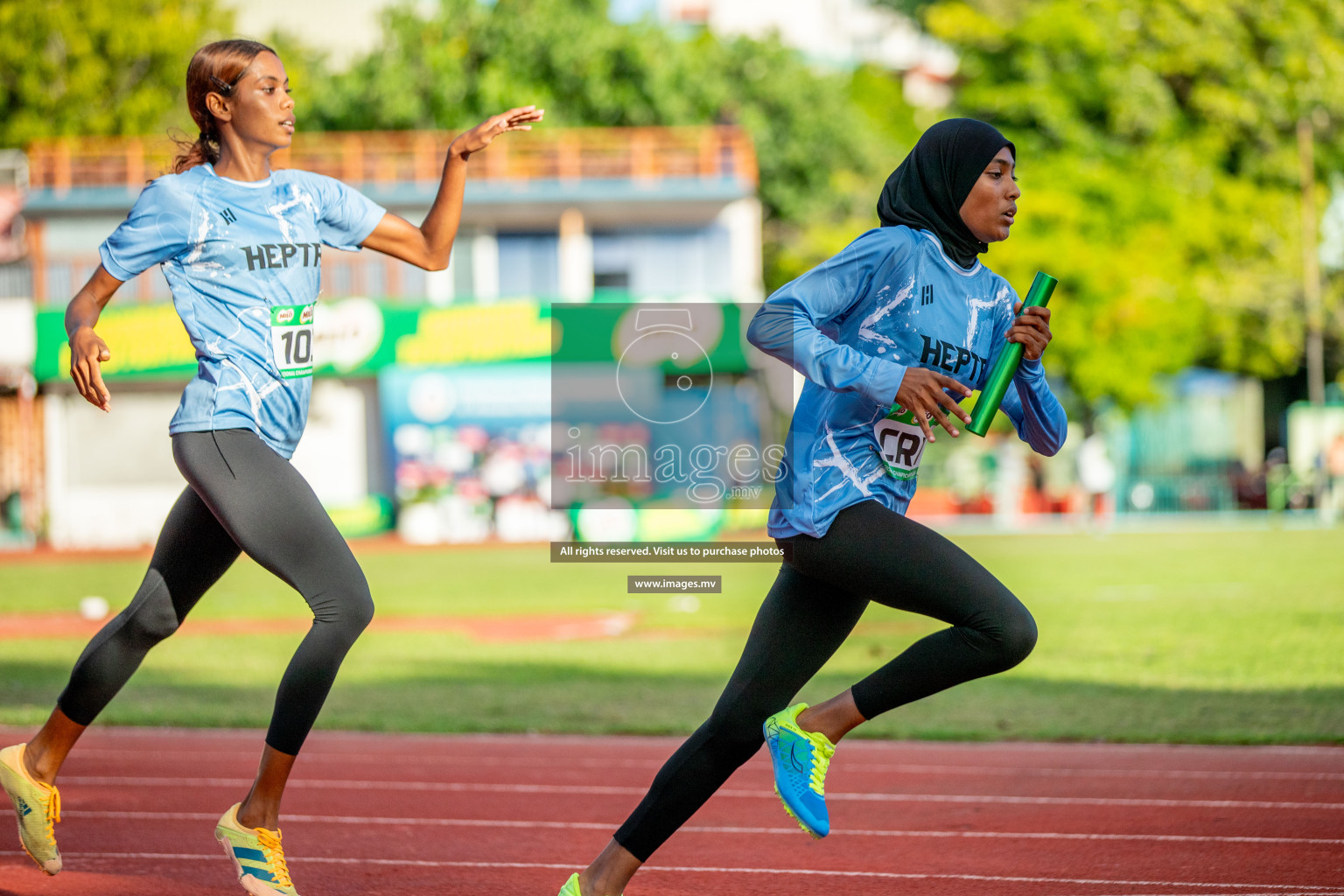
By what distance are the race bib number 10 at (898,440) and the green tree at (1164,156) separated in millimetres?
29463

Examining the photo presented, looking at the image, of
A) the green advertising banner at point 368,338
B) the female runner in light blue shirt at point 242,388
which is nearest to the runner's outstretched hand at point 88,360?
the female runner in light blue shirt at point 242,388

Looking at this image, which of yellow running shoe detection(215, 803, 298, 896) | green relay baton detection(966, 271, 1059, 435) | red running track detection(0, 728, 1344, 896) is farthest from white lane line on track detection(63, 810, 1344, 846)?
green relay baton detection(966, 271, 1059, 435)

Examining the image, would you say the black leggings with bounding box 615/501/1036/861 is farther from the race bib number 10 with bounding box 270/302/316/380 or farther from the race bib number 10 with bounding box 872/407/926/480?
the race bib number 10 with bounding box 270/302/316/380

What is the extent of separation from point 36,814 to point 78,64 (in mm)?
42132

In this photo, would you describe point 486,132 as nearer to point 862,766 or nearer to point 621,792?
point 621,792

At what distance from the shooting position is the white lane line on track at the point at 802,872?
14.2 feet

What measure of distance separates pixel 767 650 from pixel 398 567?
18.7 meters

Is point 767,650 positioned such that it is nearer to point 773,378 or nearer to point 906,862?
point 906,862

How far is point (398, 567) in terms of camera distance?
21.8 m

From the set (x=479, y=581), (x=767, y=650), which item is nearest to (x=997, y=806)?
(x=767, y=650)

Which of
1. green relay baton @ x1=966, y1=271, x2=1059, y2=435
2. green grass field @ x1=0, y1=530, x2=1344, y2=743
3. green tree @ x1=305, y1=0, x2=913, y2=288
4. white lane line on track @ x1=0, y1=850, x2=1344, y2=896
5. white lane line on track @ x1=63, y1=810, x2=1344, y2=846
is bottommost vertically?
green grass field @ x1=0, y1=530, x2=1344, y2=743

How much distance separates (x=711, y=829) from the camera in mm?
5449

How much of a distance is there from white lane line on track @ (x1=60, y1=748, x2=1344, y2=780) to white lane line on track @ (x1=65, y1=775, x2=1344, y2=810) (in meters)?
0.50

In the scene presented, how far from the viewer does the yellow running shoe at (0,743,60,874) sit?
4098 millimetres
